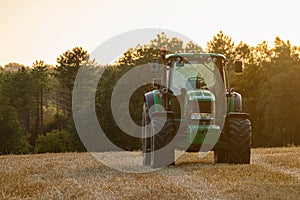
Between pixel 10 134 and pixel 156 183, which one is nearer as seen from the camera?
pixel 156 183

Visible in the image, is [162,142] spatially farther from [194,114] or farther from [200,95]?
[200,95]

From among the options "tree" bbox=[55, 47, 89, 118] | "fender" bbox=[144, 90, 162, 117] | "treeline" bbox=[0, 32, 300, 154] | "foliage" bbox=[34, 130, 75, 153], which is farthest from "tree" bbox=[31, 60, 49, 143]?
"fender" bbox=[144, 90, 162, 117]

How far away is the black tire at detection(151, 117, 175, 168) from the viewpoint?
556 inches

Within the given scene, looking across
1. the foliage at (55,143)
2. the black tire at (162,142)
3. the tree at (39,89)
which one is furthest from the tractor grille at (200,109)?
the tree at (39,89)

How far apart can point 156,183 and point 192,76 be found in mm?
4911

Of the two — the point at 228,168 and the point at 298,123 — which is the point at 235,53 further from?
the point at 228,168

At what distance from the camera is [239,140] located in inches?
567

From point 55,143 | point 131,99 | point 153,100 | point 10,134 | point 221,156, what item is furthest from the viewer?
point 55,143

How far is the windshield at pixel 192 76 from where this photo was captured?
14969mm

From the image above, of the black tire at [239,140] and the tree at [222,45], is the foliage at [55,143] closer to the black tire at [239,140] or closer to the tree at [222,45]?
the tree at [222,45]

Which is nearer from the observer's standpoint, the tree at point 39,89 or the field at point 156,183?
the field at point 156,183

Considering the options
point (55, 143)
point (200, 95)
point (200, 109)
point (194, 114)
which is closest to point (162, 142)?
point (194, 114)

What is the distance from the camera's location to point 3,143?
217 feet

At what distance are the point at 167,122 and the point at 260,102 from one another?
46856 mm
